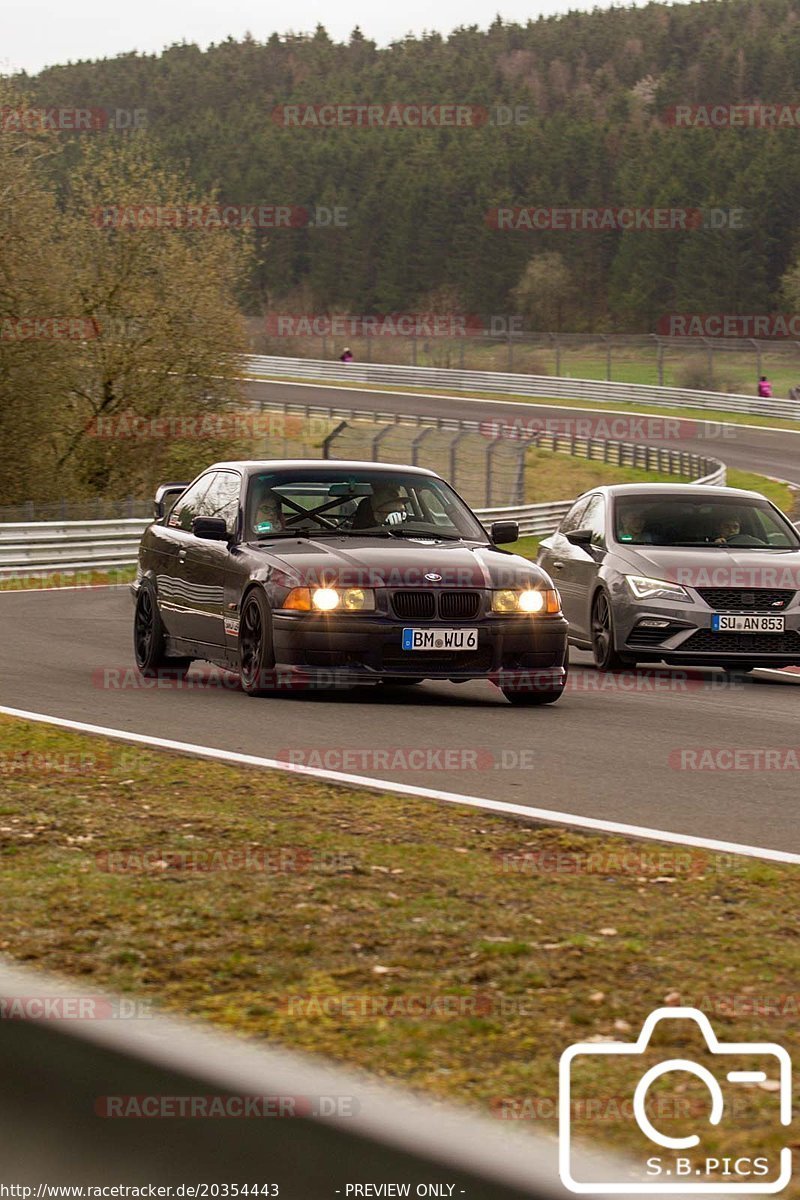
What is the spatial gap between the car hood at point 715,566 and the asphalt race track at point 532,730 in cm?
81

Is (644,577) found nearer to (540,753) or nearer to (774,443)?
(540,753)

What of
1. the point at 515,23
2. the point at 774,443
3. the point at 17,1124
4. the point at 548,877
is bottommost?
the point at 774,443

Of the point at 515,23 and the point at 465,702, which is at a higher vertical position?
the point at 515,23

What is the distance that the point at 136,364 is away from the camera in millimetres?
43531

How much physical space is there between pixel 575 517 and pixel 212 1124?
45.8 feet

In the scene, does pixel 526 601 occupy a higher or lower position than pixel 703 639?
higher

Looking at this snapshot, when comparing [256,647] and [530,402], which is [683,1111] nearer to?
[256,647]

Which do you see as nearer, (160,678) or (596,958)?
(596,958)

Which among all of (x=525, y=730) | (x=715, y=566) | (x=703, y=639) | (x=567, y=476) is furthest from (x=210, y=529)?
(x=567, y=476)

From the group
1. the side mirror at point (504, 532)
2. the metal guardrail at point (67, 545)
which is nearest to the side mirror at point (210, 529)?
the side mirror at point (504, 532)

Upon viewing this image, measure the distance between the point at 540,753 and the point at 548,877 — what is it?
3.42 meters

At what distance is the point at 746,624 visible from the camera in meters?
13.7

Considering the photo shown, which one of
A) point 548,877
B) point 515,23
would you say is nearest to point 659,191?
point 515,23

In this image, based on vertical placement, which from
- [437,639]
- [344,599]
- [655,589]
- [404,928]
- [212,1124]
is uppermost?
[212,1124]
